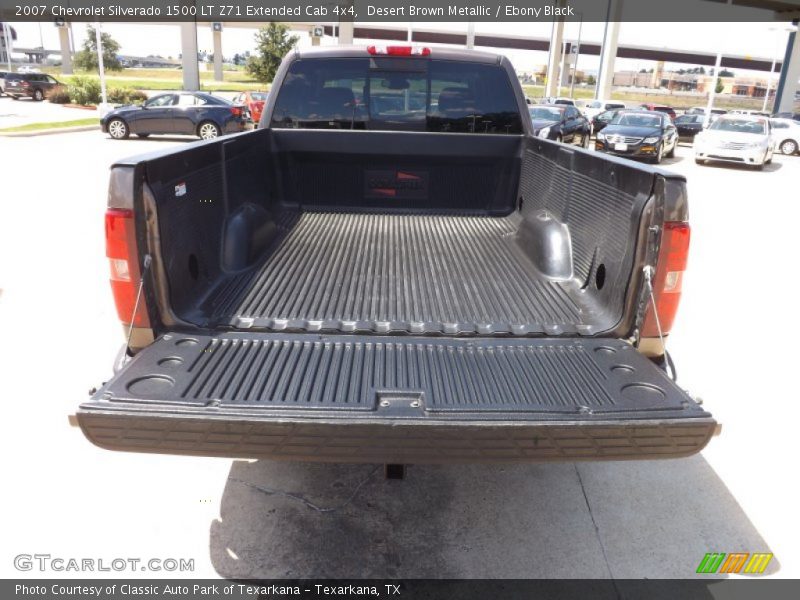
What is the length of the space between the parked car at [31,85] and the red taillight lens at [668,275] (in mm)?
42986

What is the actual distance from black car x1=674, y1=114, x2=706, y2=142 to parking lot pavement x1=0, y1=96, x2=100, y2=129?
26.4 m

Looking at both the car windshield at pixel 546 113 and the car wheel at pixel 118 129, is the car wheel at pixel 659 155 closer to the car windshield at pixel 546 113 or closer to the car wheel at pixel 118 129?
the car windshield at pixel 546 113

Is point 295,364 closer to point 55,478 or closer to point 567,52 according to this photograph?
point 55,478

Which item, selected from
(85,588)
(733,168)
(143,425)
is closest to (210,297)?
(143,425)

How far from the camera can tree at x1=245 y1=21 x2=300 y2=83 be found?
1704 inches

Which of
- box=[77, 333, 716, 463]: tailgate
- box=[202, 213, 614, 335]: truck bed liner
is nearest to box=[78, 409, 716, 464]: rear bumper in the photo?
box=[77, 333, 716, 463]: tailgate

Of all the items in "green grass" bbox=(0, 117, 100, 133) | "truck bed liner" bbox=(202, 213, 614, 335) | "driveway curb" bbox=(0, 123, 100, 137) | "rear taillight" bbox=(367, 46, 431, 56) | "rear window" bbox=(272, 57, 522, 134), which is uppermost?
"rear taillight" bbox=(367, 46, 431, 56)

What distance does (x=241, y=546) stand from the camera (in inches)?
113

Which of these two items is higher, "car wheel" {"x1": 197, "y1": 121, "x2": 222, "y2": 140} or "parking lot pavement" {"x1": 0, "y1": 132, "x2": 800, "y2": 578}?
"car wheel" {"x1": 197, "y1": 121, "x2": 222, "y2": 140}

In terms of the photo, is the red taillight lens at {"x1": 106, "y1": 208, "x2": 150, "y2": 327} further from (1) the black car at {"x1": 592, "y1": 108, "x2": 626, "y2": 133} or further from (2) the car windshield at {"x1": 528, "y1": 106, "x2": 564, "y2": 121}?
(1) the black car at {"x1": 592, "y1": 108, "x2": 626, "y2": 133}

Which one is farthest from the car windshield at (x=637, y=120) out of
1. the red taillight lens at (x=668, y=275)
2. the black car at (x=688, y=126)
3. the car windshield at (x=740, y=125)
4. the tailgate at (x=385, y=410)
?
the tailgate at (x=385, y=410)

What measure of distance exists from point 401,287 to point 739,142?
1928cm

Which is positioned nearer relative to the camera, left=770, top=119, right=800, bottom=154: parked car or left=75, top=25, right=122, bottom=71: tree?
left=770, top=119, right=800, bottom=154: parked car

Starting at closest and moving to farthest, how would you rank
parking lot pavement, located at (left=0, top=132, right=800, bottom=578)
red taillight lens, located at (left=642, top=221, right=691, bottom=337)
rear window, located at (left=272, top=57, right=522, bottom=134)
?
red taillight lens, located at (left=642, top=221, right=691, bottom=337) < parking lot pavement, located at (left=0, top=132, right=800, bottom=578) < rear window, located at (left=272, top=57, right=522, bottom=134)
